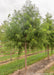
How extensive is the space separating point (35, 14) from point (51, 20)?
3.05m

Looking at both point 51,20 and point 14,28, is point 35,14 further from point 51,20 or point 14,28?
point 51,20

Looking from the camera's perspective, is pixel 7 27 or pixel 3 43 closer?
pixel 7 27

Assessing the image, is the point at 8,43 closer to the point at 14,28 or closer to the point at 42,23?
the point at 14,28

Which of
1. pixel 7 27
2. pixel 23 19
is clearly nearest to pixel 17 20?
pixel 23 19

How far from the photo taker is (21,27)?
12.0ft

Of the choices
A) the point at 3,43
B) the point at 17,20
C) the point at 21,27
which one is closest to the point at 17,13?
the point at 17,20

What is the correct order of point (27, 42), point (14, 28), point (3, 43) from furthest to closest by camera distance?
point (27, 42)
point (3, 43)
point (14, 28)

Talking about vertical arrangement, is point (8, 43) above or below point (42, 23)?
below

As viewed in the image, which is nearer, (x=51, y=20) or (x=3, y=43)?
(x=3, y=43)

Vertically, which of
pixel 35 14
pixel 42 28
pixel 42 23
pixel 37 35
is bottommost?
pixel 37 35

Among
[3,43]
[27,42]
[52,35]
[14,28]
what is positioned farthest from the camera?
[52,35]

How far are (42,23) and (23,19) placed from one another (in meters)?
1.03

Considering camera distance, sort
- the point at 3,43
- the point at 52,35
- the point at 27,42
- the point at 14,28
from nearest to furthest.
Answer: the point at 14,28, the point at 3,43, the point at 27,42, the point at 52,35

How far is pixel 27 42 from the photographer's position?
3.94 meters
